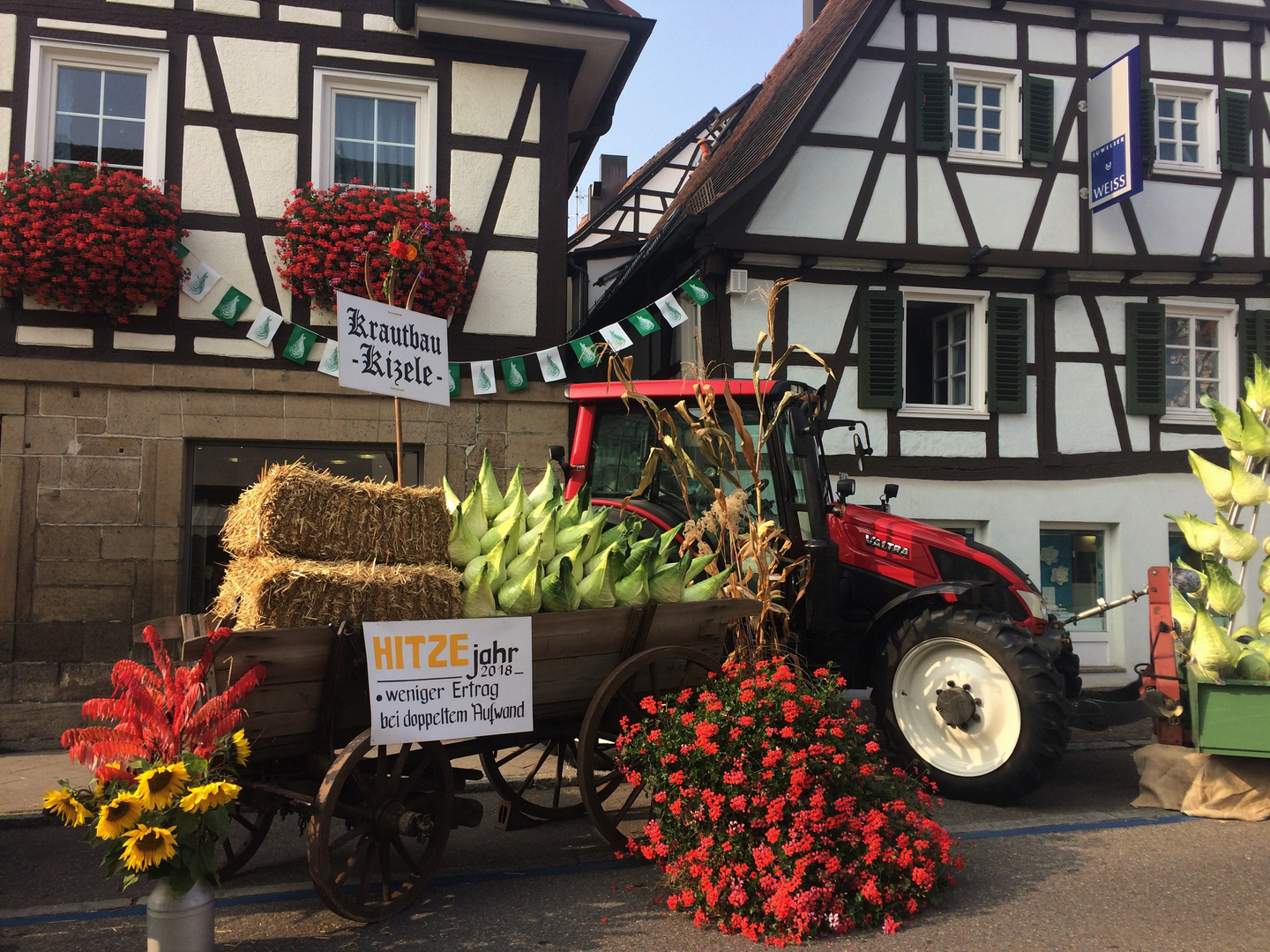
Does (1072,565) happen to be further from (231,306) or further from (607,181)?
(607,181)

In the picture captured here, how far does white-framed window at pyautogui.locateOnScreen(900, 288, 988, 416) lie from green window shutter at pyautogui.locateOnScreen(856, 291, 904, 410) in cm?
27

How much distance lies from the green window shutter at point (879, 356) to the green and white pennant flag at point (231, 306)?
593cm

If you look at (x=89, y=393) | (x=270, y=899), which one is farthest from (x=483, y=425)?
(x=270, y=899)

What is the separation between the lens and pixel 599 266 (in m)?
13.3

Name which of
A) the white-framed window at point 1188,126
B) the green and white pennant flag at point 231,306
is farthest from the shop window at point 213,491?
the white-framed window at point 1188,126

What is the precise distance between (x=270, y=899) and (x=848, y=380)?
7.76 meters

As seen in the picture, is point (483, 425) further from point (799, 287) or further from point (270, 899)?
point (270, 899)

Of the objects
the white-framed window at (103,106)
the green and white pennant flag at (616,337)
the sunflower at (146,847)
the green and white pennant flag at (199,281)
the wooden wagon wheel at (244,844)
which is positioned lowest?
the wooden wagon wheel at (244,844)

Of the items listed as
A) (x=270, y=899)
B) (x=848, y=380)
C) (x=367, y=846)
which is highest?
(x=848, y=380)

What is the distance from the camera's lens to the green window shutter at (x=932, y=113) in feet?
34.4

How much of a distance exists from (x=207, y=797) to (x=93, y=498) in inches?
234

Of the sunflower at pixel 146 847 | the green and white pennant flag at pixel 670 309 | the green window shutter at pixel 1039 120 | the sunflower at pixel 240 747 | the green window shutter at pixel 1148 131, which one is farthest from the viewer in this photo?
the green window shutter at pixel 1148 131

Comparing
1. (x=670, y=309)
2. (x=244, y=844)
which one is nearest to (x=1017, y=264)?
(x=670, y=309)

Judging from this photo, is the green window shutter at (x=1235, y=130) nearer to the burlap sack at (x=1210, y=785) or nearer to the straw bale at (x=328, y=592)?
the burlap sack at (x=1210, y=785)
